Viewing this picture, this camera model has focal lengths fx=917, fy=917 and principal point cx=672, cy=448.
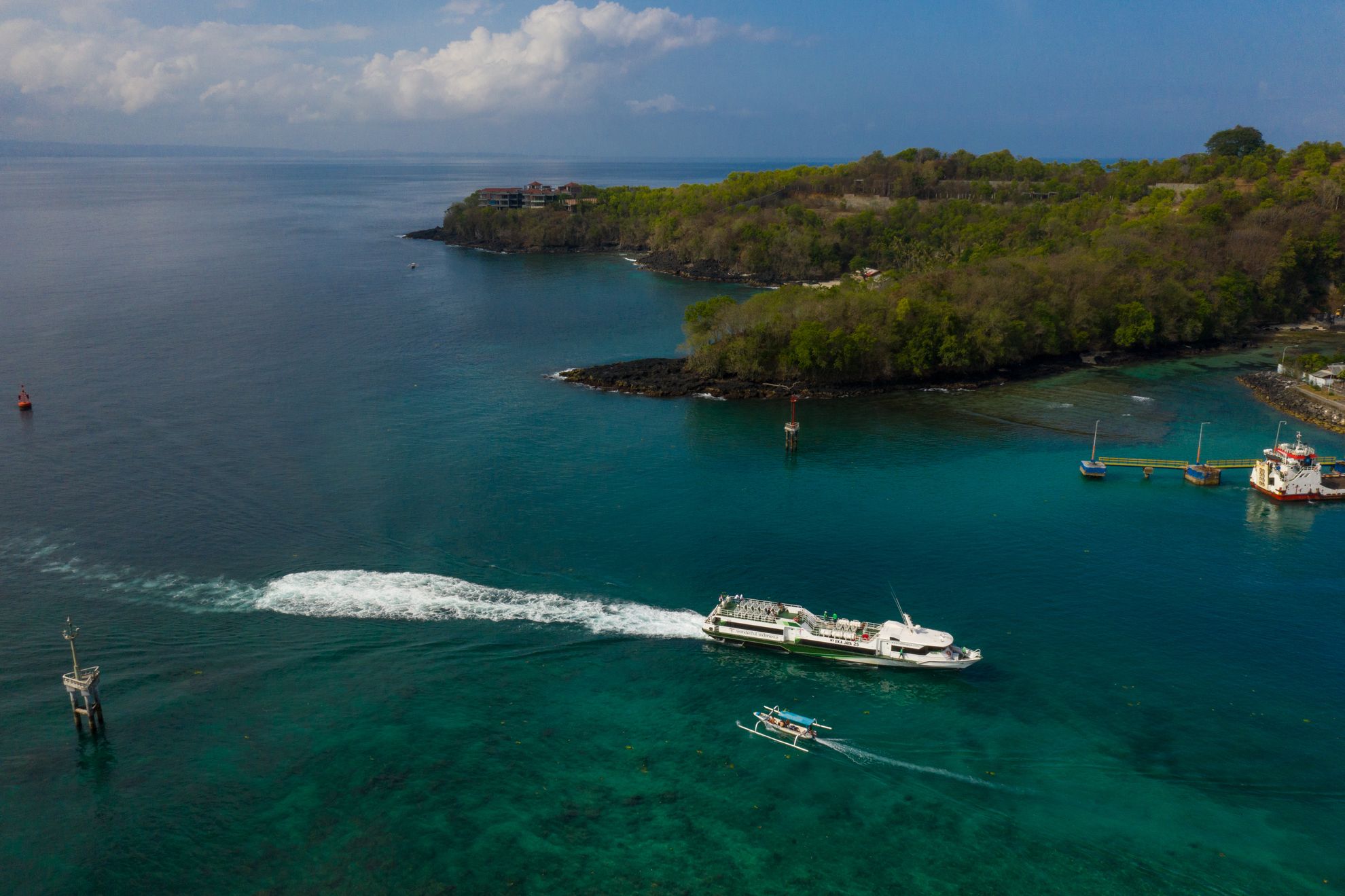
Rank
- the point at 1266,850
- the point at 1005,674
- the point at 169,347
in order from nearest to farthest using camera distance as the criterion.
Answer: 1. the point at 1266,850
2. the point at 1005,674
3. the point at 169,347

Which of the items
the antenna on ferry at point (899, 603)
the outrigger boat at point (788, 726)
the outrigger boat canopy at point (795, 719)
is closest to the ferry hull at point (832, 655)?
the antenna on ferry at point (899, 603)

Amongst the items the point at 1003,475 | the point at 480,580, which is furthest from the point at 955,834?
the point at 1003,475

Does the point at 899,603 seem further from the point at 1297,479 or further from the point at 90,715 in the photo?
the point at 90,715

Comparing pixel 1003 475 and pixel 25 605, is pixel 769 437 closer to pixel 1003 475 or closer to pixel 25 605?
pixel 1003 475

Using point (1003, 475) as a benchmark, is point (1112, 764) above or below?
below

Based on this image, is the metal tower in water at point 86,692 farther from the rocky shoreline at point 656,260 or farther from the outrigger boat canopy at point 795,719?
the rocky shoreline at point 656,260
